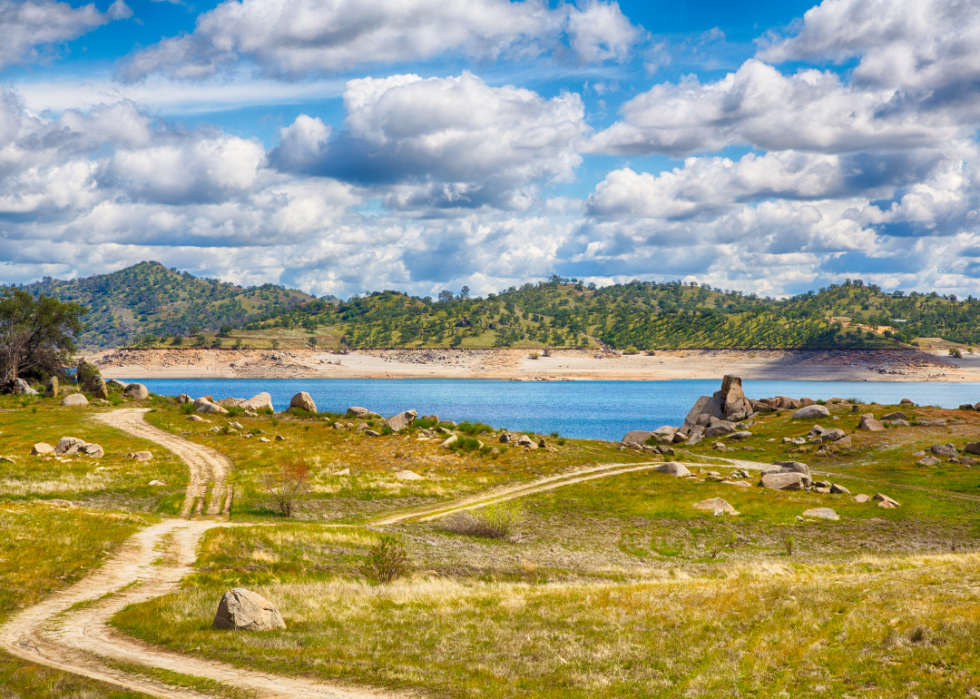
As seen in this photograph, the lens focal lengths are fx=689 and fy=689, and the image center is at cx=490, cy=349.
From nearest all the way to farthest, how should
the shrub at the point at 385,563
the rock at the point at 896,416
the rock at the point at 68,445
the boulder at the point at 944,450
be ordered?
the shrub at the point at 385,563
the rock at the point at 68,445
the boulder at the point at 944,450
the rock at the point at 896,416

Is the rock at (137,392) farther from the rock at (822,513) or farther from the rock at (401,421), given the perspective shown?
the rock at (822,513)

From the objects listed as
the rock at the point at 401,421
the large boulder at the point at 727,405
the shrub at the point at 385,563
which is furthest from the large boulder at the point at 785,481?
the large boulder at the point at 727,405

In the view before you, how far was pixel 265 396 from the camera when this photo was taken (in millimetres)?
86750

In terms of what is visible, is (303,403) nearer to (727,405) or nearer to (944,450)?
(727,405)

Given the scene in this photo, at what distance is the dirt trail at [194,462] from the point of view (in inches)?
1553

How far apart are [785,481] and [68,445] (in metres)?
51.3

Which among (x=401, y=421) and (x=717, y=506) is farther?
(x=401, y=421)

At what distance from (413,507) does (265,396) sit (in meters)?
50.3

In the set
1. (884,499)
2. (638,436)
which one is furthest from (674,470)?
(638,436)

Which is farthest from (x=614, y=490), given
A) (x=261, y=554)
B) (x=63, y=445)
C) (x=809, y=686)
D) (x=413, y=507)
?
(x=63, y=445)

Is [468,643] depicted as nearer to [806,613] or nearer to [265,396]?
[806,613]

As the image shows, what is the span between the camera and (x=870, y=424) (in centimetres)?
7106

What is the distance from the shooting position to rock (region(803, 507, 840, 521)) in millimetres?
40969

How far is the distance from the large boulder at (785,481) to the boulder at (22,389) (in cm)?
7780
